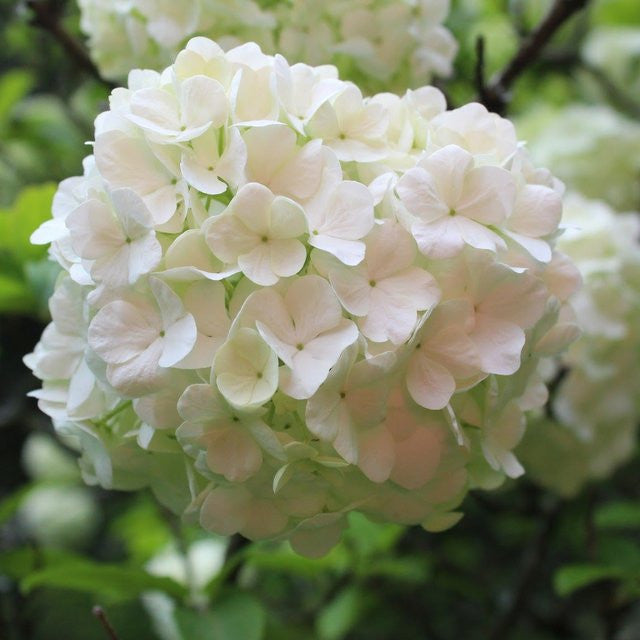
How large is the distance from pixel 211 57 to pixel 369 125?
10 centimetres

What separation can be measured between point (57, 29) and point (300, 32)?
0.98ft

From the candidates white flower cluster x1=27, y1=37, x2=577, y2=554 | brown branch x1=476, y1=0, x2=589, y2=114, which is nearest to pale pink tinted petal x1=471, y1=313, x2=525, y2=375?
white flower cluster x1=27, y1=37, x2=577, y2=554

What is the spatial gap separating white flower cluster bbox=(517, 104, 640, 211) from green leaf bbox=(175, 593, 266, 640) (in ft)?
2.23

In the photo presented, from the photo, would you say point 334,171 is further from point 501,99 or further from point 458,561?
point 458,561

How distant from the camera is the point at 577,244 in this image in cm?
90

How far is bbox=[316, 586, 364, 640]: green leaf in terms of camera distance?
0.98 meters

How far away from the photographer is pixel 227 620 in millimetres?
704

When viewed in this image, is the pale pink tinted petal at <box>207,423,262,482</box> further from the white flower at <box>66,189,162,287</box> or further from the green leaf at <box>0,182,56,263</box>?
the green leaf at <box>0,182,56,263</box>

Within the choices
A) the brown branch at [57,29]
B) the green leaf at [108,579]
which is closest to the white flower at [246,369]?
the green leaf at [108,579]

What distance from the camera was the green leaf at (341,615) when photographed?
979mm

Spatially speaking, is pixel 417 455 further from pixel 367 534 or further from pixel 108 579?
pixel 367 534

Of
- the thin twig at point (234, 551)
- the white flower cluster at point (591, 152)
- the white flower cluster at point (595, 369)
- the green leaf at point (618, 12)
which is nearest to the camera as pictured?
the thin twig at point (234, 551)

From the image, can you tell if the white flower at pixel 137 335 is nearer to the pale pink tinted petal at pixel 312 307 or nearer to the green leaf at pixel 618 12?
the pale pink tinted petal at pixel 312 307

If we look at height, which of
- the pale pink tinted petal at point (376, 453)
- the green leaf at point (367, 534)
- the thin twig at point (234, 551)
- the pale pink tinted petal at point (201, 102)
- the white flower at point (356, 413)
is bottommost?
the green leaf at point (367, 534)
